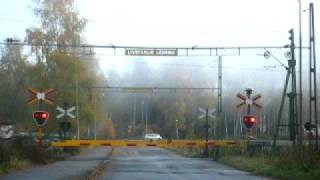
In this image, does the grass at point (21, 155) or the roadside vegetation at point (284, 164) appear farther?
the grass at point (21, 155)

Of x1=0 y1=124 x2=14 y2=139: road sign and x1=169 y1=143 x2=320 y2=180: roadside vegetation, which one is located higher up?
x1=0 y1=124 x2=14 y2=139: road sign

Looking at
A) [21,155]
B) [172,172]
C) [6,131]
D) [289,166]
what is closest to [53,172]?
[172,172]

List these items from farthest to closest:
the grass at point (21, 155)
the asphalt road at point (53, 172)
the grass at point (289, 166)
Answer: the grass at point (21, 155) < the grass at point (289, 166) < the asphalt road at point (53, 172)

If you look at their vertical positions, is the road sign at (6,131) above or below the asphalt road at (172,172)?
above

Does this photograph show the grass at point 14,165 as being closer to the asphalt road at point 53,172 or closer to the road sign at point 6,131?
the asphalt road at point 53,172

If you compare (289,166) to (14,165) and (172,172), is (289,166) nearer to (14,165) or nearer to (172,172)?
(172,172)

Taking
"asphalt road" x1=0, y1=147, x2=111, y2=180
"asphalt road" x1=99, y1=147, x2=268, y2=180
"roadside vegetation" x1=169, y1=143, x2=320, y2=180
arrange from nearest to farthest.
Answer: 1. "asphalt road" x1=0, y1=147, x2=111, y2=180
2. "roadside vegetation" x1=169, y1=143, x2=320, y2=180
3. "asphalt road" x1=99, y1=147, x2=268, y2=180

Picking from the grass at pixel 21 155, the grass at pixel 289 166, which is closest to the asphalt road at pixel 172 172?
the grass at pixel 289 166

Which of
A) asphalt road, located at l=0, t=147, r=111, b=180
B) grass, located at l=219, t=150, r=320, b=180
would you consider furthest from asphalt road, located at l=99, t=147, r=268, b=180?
asphalt road, located at l=0, t=147, r=111, b=180

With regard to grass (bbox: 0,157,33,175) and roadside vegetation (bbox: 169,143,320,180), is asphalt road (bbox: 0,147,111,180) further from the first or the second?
roadside vegetation (bbox: 169,143,320,180)

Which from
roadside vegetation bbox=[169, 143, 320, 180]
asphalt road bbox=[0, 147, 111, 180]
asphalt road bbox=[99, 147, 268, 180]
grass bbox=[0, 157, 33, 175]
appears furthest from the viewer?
grass bbox=[0, 157, 33, 175]

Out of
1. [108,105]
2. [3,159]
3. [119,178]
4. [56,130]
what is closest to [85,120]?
[56,130]

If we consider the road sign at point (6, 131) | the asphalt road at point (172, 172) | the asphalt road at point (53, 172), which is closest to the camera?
the asphalt road at point (53, 172)

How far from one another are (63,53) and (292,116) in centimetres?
2766
